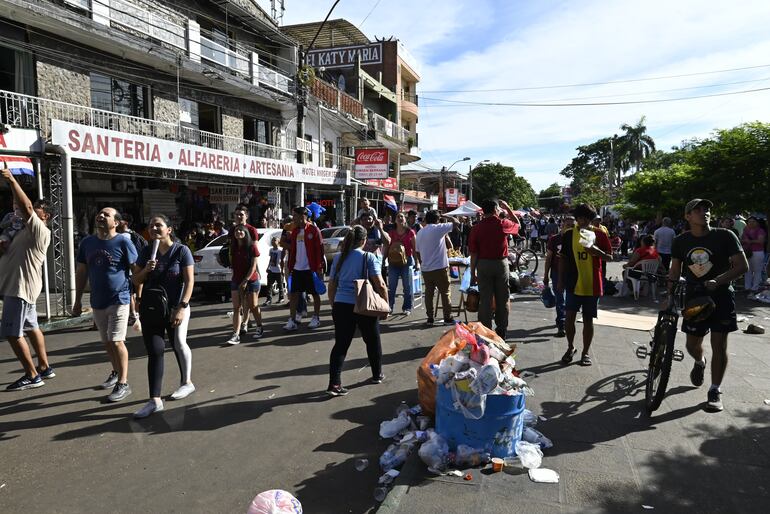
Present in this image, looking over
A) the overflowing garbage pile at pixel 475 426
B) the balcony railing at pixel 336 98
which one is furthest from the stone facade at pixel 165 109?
the overflowing garbage pile at pixel 475 426

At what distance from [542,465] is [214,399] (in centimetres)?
317

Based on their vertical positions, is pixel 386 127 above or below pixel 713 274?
above

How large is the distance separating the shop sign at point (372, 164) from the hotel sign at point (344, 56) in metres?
4.42

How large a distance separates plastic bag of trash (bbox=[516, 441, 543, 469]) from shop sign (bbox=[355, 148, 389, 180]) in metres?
20.4

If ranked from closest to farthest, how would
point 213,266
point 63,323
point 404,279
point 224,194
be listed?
point 63,323
point 404,279
point 213,266
point 224,194

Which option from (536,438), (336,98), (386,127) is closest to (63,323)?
(536,438)

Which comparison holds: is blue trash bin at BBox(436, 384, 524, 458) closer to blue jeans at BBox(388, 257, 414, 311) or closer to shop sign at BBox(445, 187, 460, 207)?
blue jeans at BBox(388, 257, 414, 311)

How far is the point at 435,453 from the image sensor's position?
11.1 feet

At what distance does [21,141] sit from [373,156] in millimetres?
15764

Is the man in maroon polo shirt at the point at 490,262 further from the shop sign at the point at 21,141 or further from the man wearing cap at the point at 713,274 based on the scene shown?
the shop sign at the point at 21,141

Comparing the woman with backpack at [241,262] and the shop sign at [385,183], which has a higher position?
the shop sign at [385,183]

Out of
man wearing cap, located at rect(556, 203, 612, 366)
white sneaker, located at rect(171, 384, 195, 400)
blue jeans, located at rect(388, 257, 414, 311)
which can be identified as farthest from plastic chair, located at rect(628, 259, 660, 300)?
white sneaker, located at rect(171, 384, 195, 400)

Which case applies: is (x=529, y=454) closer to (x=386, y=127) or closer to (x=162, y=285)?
(x=162, y=285)

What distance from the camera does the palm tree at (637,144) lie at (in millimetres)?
58500
